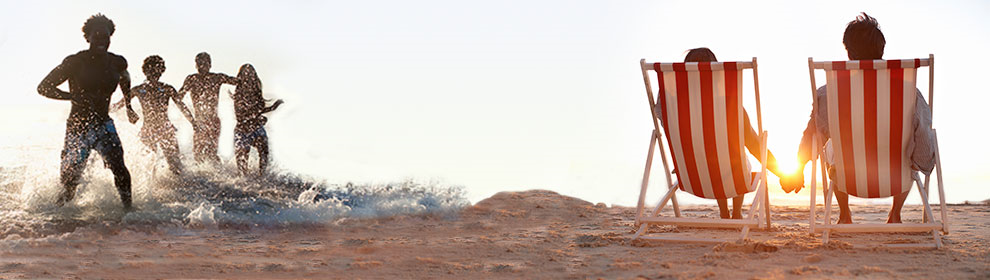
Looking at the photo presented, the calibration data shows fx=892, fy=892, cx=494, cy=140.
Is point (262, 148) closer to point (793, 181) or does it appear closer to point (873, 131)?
point (793, 181)

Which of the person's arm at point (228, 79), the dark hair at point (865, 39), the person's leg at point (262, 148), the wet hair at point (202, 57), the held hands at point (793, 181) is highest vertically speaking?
the wet hair at point (202, 57)

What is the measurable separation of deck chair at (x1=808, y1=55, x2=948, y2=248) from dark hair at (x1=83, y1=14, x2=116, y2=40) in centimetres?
535

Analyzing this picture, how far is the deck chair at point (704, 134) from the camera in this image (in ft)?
16.9

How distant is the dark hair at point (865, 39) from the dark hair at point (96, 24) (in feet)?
18.2

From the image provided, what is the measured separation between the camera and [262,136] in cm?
890

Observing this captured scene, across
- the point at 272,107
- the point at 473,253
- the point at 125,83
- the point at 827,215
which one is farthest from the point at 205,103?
the point at 827,215

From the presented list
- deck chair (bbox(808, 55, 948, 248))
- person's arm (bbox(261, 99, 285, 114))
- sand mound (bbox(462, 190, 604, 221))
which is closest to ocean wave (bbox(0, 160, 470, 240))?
sand mound (bbox(462, 190, 604, 221))

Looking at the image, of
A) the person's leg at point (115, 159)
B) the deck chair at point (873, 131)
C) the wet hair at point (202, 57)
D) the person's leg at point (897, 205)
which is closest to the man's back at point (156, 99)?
the wet hair at point (202, 57)

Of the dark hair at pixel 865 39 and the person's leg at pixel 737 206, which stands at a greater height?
the dark hair at pixel 865 39

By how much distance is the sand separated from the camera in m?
4.42

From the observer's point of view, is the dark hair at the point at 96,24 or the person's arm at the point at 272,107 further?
the person's arm at the point at 272,107

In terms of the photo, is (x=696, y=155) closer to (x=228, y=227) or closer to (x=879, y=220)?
(x=879, y=220)

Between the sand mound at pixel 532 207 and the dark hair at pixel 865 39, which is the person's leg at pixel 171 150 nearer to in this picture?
the sand mound at pixel 532 207

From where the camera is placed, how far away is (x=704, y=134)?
5.28 meters
